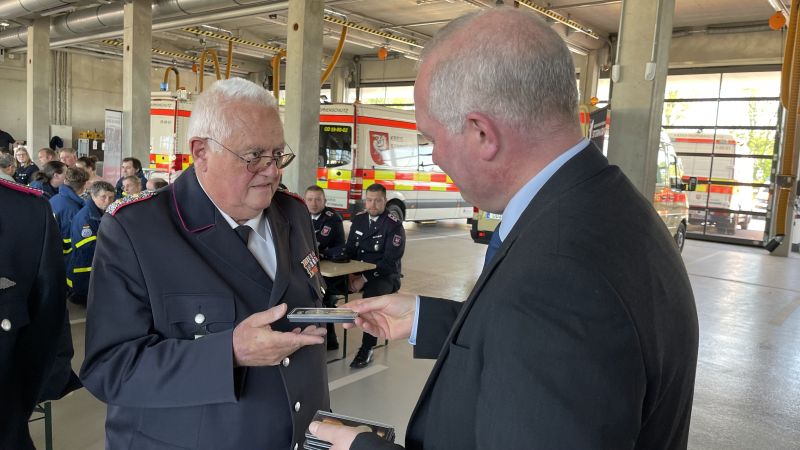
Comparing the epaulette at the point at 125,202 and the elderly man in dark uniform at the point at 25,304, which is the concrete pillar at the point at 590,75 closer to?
the epaulette at the point at 125,202

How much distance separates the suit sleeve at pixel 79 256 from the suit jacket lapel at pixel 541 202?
4.85 m

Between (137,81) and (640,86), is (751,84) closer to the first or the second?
(640,86)

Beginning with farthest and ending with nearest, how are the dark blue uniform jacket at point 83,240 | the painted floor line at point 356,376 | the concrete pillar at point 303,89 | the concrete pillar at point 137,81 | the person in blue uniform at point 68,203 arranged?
the concrete pillar at point 137,81, the concrete pillar at point 303,89, the person in blue uniform at point 68,203, the dark blue uniform jacket at point 83,240, the painted floor line at point 356,376

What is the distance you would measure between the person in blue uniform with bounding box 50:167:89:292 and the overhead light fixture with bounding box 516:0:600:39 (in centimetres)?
690

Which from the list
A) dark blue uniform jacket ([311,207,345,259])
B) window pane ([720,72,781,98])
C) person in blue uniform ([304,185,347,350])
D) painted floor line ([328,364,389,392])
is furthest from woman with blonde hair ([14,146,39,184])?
window pane ([720,72,781,98])

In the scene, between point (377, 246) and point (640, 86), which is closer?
point (377, 246)

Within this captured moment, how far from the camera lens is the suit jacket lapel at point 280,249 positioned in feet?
4.79

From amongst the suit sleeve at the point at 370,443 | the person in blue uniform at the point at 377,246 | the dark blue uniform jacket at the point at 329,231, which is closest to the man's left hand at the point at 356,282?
the person in blue uniform at the point at 377,246

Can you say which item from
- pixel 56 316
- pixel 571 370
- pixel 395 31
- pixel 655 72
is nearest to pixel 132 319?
pixel 56 316

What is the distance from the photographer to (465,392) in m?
0.79

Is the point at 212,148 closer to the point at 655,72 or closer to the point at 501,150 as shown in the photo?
the point at 501,150

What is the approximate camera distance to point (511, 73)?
82 centimetres

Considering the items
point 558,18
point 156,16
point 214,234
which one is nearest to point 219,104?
point 214,234

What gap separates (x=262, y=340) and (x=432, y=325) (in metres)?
0.40
